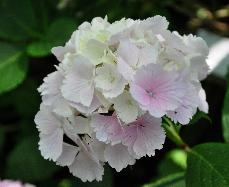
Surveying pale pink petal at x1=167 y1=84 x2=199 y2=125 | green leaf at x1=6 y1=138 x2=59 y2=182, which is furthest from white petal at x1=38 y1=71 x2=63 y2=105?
green leaf at x1=6 y1=138 x2=59 y2=182

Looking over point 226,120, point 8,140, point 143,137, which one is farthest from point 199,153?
point 8,140

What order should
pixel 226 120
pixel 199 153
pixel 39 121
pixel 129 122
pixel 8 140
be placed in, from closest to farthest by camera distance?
pixel 129 122 < pixel 39 121 < pixel 199 153 < pixel 226 120 < pixel 8 140

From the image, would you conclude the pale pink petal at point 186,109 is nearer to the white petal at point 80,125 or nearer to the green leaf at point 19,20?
the white petal at point 80,125

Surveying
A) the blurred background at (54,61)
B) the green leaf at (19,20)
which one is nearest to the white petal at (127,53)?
the blurred background at (54,61)

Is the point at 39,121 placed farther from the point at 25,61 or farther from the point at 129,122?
the point at 25,61

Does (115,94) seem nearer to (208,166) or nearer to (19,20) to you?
(208,166)

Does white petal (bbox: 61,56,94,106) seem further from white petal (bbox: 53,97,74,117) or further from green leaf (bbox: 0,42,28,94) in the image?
green leaf (bbox: 0,42,28,94)
